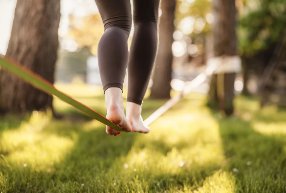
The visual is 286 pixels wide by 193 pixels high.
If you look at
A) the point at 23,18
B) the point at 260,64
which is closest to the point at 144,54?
the point at 23,18

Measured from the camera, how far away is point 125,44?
1302mm

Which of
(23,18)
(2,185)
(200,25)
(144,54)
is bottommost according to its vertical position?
(2,185)

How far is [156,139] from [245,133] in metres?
1.06

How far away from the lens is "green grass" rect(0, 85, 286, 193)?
4.88 feet

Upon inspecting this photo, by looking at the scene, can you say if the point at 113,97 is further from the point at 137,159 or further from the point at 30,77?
the point at 137,159

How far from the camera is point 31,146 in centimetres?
207

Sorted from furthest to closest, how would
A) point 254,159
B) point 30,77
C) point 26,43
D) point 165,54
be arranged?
point 165,54, point 26,43, point 254,159, point 30,77

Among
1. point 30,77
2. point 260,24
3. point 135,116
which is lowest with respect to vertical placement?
point 135,116

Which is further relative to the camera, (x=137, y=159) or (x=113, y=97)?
(x=137, y=159)

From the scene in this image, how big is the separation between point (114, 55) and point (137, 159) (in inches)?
36.1

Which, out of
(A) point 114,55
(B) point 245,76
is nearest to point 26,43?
(A) point 114,55

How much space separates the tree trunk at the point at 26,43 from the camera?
3125mm

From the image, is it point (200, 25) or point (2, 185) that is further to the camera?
point (200, 25)

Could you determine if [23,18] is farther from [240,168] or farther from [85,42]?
[85,42]
